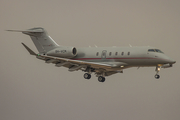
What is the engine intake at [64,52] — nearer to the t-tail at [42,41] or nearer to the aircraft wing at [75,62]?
the aircraft wing at [75,62]

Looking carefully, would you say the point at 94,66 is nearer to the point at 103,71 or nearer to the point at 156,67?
the point at 103,71

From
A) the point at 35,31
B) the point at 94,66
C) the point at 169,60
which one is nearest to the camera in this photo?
the point at 169,60

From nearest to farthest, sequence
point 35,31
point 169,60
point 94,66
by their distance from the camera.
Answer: point 169,60 < point 94,66 < point 35,31

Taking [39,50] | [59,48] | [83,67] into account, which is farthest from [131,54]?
[39,50]

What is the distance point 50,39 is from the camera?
50.0m

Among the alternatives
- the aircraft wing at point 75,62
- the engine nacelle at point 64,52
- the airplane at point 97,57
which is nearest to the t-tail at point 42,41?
the airplane at point 97,57

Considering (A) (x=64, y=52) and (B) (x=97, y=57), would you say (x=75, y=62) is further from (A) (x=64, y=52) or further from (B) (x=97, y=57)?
(A) (x=64, y=52)

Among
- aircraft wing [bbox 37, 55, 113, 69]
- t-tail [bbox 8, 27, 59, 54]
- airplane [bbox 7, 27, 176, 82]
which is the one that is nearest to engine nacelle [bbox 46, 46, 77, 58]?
airplane [bbox 7, 27, 176, 82]

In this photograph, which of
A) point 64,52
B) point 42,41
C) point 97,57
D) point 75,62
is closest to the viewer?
point 75,62

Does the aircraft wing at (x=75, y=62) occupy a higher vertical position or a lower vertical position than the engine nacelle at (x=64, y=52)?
lower

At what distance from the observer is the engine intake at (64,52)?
47000 millimetres

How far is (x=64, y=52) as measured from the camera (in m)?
47.2

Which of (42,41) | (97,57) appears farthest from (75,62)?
(42,41)

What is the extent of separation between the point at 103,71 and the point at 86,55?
10.0ft
